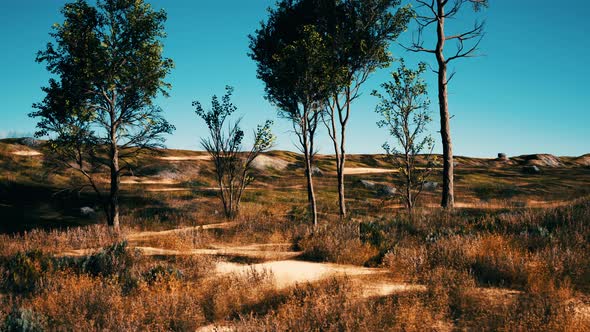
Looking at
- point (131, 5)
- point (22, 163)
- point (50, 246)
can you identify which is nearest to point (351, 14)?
point (131, 5)

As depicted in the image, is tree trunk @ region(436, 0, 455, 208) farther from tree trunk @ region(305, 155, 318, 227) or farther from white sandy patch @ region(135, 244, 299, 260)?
Result: white sandy patch @ region(135, 244, 299, 260)

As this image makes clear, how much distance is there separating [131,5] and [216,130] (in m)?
8.55

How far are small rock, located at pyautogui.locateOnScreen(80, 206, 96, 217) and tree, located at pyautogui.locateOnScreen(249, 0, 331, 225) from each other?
17887mm

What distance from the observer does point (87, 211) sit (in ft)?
102

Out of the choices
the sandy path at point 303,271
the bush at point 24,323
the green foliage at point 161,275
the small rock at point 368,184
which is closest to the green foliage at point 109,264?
the green foliage at point 161,275

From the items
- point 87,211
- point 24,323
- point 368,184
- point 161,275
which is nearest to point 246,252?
point 161,275

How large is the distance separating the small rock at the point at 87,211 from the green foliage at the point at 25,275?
23158mm

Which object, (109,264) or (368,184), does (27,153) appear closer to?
(368,184)

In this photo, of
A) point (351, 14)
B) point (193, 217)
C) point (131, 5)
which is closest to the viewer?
point (131, 5)

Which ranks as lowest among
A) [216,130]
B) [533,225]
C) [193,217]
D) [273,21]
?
[193,217]

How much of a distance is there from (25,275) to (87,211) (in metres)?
25.0

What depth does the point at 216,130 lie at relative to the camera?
24.8 meters

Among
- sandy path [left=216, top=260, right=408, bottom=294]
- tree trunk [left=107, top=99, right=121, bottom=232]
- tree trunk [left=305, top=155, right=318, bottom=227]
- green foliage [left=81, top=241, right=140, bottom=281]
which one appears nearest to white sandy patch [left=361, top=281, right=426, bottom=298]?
sandy path [left=216, top=260, right=408, bottom=294]

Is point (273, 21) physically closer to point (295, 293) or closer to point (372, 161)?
point (295, 293)
